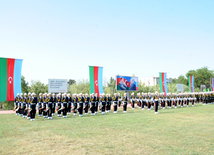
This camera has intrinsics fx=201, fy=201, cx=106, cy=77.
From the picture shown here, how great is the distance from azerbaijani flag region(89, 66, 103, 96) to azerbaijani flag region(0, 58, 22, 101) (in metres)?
8.80

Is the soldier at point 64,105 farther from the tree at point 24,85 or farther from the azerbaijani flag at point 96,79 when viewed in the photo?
the tree at point 24,85

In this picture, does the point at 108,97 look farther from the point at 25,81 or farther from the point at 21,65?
the point at 25,81

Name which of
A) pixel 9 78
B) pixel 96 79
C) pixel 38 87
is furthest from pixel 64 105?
pixel 38 87

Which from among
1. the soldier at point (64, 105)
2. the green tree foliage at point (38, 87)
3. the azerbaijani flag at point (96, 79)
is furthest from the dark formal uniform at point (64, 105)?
the green tree foliage at point (38, 87)

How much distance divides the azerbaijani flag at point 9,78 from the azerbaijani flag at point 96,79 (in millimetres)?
8803

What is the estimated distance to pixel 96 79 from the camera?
88.0 ft

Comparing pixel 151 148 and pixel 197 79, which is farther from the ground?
pixel 197 79

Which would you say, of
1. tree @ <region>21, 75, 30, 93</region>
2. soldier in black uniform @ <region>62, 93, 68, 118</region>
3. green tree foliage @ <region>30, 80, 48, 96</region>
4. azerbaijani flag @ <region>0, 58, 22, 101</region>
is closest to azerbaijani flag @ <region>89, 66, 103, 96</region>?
azerbaijani flag @ <region>0, 58, 22, 101</region>

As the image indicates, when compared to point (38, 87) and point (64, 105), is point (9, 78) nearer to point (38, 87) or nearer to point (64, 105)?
point (64, 105)

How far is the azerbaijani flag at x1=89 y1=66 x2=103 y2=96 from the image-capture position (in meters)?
26.3

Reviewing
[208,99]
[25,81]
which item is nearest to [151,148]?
[208,99]

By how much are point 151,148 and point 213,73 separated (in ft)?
261

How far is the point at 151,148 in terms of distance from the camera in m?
6.80

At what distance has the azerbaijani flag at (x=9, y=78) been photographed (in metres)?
22.6
